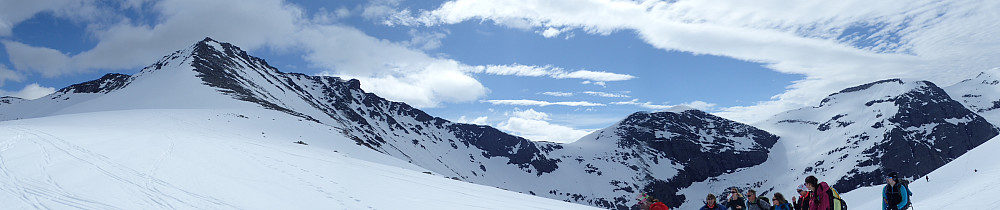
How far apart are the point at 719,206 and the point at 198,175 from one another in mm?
12524

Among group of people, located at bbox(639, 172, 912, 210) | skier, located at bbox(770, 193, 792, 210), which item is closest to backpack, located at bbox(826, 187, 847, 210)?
group of people, located at bbox(639, 172, 912, 210)

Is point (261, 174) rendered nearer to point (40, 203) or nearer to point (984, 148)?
point (40, 203)

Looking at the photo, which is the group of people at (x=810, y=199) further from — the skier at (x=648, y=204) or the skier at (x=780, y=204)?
the skier at (x=648, y=204)

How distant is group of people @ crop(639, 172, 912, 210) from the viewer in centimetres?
980

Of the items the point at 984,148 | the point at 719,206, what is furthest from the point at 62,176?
the point at 984,148

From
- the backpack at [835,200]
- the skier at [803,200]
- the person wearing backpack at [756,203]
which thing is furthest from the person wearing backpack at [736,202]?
the backpack at [835,200]

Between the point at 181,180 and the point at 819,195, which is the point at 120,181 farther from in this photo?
the point at 819,195

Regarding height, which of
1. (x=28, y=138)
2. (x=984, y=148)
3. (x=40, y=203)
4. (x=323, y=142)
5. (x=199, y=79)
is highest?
(x=199, y=79)

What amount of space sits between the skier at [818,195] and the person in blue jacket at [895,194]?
2.73m

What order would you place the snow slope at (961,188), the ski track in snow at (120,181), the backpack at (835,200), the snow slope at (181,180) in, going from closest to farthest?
the ski track in snow at (120,181) < the snow slope at (181,180) < the backpack at (835,200) < the snow slope at (961,188)

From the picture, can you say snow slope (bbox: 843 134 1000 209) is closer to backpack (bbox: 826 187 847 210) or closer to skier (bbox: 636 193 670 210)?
backpack (bbox: 826 187 847 210)

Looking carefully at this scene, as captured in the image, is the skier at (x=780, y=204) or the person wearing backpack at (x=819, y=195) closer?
the person wearing backpack at (x=819, y=195)

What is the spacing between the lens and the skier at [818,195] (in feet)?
32.0

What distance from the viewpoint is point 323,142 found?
34312 millimetres
